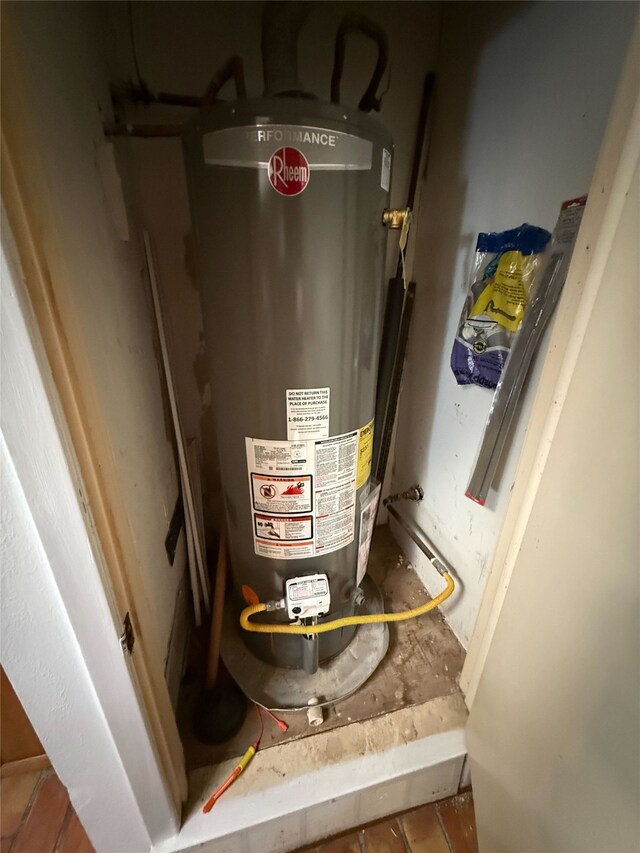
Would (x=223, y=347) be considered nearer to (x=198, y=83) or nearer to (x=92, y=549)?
(x=92, y=549)

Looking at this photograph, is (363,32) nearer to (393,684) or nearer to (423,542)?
(423,542)

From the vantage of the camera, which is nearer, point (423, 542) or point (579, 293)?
point (579, 293)

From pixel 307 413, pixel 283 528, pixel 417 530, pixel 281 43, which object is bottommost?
pixel 417 530

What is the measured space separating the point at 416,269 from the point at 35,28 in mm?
925

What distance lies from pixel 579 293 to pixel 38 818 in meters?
1.52

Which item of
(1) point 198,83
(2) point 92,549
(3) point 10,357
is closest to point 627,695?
(2) point 92,549

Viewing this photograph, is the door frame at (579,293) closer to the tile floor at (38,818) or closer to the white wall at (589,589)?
the white wall at (589,589)

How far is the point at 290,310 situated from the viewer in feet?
2.15

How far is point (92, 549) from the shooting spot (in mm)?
474

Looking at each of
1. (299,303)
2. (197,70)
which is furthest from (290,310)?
(197,70)

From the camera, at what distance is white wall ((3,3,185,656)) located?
16.1 inches

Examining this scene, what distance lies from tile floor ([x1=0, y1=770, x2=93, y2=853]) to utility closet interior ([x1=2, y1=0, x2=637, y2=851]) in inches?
12.7

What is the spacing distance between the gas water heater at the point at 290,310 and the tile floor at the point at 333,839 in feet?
1.08

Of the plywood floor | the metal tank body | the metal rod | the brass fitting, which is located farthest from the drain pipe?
the brass fitting
